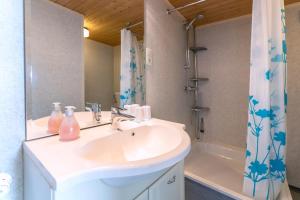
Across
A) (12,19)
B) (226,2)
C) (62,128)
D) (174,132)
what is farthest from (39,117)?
(226,2)

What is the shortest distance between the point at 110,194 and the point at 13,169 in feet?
1.44

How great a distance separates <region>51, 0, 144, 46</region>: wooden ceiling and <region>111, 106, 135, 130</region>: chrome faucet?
46 cm

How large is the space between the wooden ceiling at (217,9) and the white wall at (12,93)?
1479 millimetres

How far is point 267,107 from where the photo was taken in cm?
114

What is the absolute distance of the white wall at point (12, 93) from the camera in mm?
646

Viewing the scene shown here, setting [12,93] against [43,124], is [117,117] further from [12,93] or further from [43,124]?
[12,93]

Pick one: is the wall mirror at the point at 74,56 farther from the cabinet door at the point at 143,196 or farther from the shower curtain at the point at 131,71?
the cabinet door at the point at 143,196

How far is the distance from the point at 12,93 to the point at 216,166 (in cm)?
201

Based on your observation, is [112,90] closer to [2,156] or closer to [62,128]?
[62,128]

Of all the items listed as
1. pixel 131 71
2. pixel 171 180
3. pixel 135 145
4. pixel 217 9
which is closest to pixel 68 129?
pixel 135 145

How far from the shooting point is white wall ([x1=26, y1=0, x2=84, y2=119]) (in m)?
0.76

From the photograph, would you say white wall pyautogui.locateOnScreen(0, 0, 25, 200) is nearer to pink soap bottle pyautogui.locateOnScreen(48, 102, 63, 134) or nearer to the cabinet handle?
pink soap bottle pyautogui.locateOnScreen(48, 102, 63, 134)

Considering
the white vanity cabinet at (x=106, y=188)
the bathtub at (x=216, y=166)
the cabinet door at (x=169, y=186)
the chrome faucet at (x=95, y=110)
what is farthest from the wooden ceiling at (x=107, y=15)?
the bathtub at (x=216, y=166)

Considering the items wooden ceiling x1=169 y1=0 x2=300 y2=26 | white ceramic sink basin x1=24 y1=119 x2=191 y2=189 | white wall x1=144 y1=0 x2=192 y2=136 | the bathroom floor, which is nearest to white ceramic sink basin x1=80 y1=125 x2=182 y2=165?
white ceramic sink basin x1=24 y1=119 x2=191 y2=189
